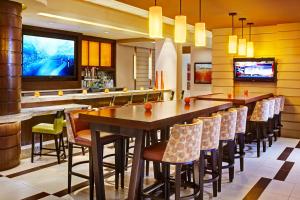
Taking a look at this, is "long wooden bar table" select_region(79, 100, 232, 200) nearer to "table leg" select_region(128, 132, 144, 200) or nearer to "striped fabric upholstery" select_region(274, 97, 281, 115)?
"table leg" select_region(128, 132, 144, 200)

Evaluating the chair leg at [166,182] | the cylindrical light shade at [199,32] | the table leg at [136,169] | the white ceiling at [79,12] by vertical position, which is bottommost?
the chair leg at [166,182]

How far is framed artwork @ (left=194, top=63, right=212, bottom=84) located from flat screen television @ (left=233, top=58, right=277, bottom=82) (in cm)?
410

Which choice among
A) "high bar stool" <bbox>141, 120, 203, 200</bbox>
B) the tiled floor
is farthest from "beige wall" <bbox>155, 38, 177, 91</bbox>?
"high bar stool" <bbox>141, 120, 203, 200</bbox>

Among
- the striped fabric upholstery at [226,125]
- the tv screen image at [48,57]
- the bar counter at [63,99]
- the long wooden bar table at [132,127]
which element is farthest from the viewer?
the tv screen image at [48,57]

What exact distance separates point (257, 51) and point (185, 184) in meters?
5.03

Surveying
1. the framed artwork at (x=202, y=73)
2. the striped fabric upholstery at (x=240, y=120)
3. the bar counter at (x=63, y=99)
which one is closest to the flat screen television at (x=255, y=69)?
the bar counter at (x=63, y=99)

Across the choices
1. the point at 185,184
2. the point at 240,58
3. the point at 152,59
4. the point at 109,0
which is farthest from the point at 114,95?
the point at 152,59

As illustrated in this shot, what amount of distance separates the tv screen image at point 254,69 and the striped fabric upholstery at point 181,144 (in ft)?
16.4

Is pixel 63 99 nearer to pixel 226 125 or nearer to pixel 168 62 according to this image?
pixel 226 125

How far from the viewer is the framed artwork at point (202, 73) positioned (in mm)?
11849

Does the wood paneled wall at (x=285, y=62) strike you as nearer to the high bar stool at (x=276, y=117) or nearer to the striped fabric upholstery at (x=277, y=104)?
the high bar stool at (x=276, y=117)

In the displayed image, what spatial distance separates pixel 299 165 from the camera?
4.96m

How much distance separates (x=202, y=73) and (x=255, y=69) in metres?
4.64

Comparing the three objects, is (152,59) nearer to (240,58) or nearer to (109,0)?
(240,58)
